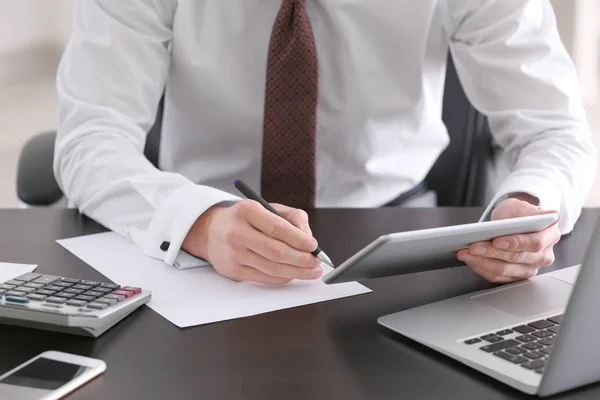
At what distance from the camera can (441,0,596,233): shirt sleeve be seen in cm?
123

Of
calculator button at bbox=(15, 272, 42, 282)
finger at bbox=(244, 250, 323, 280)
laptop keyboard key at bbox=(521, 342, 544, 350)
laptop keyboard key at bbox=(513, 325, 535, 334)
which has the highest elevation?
laptop keyboard key at bbox=(521, 342, 544, 350)

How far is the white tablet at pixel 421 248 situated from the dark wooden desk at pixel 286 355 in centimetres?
4

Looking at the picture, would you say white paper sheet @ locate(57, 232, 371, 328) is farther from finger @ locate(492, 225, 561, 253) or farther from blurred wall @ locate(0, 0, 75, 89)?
blurred wall @ locate(0, 0, 75, 89)

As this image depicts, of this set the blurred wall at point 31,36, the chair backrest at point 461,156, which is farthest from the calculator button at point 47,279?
the blurred wall at point 31,36

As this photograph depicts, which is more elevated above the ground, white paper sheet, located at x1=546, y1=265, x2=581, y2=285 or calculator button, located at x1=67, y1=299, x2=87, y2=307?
white paper sheet, located at x1=546, y1=265, x2=581, y2=285

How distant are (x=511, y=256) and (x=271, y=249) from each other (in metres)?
0.26

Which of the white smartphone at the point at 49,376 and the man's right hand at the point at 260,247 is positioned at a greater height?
the man's right hand at the point at 260,247

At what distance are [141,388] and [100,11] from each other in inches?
34.9

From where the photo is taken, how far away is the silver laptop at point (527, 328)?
0.51 m

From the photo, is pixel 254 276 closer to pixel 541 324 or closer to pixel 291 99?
pixel 541 324

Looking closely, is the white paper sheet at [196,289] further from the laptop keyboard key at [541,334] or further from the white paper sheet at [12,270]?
the laptop keyboard key at [541,334]

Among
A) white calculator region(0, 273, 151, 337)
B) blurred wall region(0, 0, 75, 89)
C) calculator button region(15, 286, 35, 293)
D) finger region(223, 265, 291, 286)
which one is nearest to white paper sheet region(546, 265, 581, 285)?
finger region(223, 265, 291, 286)

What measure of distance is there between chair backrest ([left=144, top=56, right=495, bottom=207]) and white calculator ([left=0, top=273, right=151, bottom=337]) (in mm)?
912

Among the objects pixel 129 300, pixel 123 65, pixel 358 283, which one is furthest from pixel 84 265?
pixel 123 65
